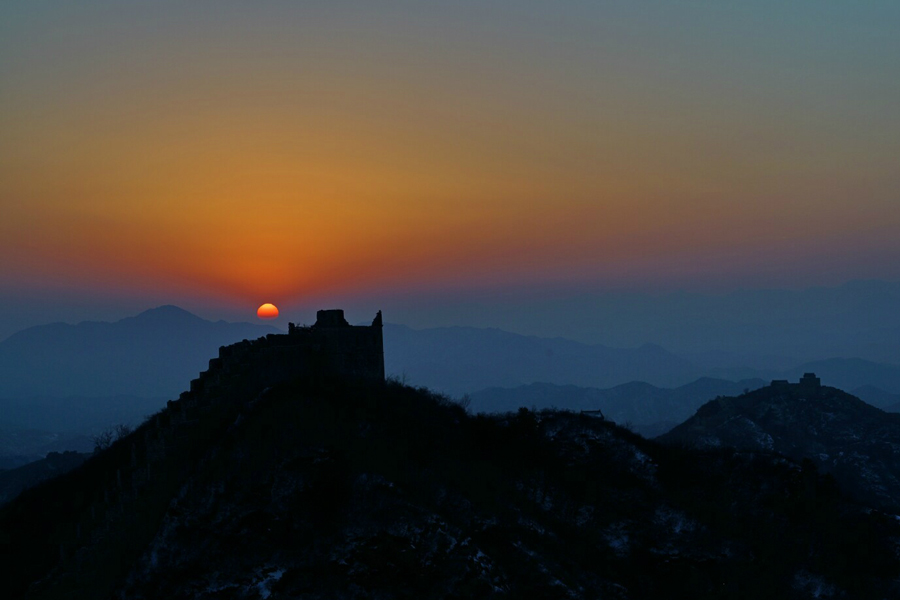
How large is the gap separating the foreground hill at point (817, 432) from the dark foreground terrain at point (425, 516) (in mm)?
77073

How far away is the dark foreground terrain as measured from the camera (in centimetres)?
3603

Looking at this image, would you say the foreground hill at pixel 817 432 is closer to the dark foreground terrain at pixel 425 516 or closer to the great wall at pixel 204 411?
the dark foreground terrain at pixel 425 516

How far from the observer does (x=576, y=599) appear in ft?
119

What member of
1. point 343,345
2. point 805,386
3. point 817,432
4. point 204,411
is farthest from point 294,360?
point 805,386

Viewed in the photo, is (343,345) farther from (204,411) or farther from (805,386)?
(805,386)

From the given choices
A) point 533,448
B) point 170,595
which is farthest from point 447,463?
point 170,595

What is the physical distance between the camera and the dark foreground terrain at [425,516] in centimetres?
3603

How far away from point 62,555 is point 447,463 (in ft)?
76.1

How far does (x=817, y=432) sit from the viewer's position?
14638cm

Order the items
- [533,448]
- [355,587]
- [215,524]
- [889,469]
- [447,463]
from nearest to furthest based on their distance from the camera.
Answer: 1. [355,587]
2. [215,524]
3. [447,463]
4. [533,448]
5. [889,469]

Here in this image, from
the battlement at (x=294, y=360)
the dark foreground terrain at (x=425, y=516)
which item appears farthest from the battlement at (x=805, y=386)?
the battlement at (x=294, y=360)

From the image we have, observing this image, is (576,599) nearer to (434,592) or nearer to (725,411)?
(434,592)

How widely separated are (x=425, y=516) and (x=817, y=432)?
135 metres

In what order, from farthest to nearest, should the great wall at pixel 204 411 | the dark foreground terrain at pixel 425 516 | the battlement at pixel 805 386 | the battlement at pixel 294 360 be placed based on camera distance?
the battlement at pixel 805 386
the battlement at pixel 294 360
the great wall at pixel 204 411
the dark foreground terrain at pixel 425 516
